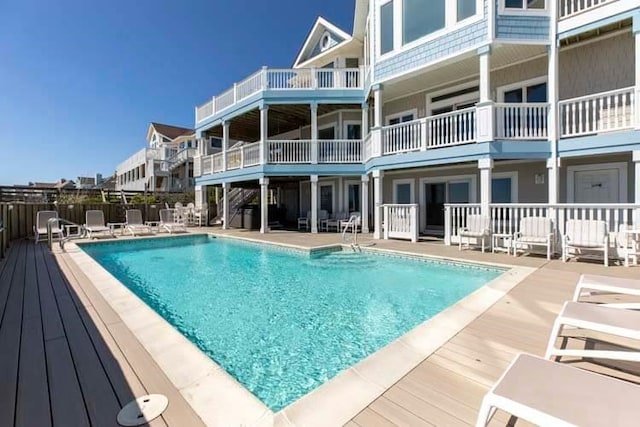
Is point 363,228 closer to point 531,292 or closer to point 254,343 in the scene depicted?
point 531,292

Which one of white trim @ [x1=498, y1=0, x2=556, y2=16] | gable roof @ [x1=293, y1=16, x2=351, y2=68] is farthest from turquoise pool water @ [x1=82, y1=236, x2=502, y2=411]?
gable roof @ [x1=293, y1=16, x2=351, y2=68]

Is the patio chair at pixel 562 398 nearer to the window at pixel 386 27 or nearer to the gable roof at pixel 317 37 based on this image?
the window at pixel 386 27

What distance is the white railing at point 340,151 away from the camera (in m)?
13.3

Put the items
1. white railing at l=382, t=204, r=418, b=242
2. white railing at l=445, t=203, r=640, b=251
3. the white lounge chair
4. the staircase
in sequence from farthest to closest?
the staircase < the white lounge chair < white railing at l=382, t=204, r=418, b=242 < white railing at l=445, t=203, r=640, b=251

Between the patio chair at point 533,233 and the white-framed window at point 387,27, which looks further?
the white-framed window at point 387,27

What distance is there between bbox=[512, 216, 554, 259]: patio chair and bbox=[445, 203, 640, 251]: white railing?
0.30 metres

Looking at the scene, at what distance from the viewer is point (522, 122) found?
8.59 m

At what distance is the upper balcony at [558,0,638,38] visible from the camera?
750 centimetres

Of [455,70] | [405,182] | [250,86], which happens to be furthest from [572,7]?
[250,86]

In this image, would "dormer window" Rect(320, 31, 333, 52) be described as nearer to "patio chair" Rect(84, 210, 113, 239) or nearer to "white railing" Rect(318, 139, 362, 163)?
"white railing" Rect(318, 139, 362, 163)

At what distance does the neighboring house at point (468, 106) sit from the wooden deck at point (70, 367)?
8.47m

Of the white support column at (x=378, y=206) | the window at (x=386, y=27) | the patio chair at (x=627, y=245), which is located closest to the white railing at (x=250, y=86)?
the window at (x=386, y=27)

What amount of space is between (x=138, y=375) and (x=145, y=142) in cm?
4987

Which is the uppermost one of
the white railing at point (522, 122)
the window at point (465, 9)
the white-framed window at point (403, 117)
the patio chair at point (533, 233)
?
the window at point (465, 9)
